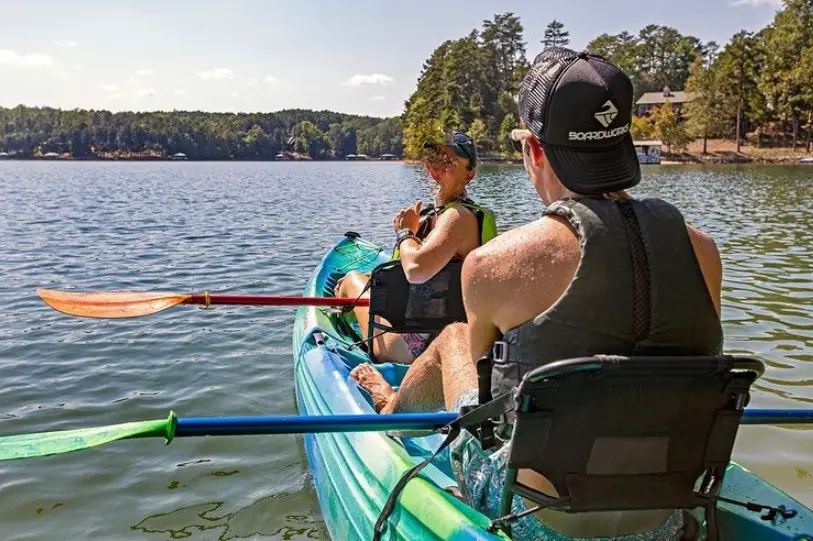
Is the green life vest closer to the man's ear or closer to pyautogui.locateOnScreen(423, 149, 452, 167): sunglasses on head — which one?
pyautogui.locateOnScreen(423, 149, 452, 167): sunglasses on head

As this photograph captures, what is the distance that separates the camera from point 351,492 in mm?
3428

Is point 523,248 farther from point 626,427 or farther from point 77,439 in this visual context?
point 77,439

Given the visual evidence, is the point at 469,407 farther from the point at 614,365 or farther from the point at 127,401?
the point at 127,401

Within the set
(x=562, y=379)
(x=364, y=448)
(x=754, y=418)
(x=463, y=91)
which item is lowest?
(x=364, y=448)

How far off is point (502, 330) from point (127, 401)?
507 cm

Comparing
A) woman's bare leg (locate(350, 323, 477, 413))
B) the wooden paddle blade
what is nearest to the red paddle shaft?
the wooden paddle blade

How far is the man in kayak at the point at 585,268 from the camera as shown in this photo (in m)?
1.96

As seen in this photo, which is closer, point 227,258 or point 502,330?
point 502,330

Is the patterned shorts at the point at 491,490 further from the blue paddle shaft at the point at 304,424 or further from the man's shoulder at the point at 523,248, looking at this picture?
the man's shoulder at the point at 523,248

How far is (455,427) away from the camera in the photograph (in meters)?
2.51

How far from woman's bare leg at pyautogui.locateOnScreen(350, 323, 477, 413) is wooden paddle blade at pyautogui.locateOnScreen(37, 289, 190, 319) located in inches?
82.2

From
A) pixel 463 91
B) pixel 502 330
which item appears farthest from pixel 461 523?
pixel 463 91

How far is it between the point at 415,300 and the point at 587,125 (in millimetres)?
2795

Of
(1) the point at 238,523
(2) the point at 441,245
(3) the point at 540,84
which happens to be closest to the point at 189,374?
(1) the point at 238,523
